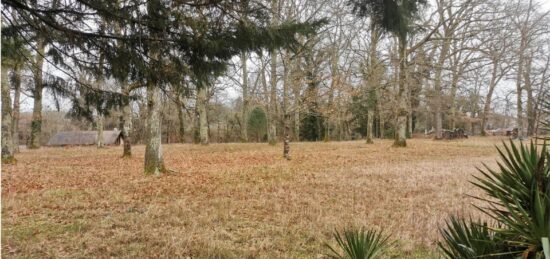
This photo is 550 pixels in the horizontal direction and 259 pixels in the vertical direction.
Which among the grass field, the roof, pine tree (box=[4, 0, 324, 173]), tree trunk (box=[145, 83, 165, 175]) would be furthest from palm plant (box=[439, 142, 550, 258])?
the roof

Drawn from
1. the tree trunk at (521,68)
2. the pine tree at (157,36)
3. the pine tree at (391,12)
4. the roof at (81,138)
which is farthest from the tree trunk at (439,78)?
the roof at (81,138)

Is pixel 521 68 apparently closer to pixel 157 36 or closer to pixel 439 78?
pixel 439 78

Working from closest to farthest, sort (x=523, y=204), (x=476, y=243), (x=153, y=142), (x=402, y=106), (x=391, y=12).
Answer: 1. (x=523, y=204)
2. (x=476, y=243)
3. (x=391, y=12)
4. (x=153, y=142)
5. (x=402, y=106)

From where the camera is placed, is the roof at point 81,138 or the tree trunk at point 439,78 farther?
the roof at point 81,138

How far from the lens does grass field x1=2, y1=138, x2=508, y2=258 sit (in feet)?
12.6

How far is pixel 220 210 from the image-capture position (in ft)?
17.6

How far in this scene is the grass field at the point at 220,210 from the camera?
384cm

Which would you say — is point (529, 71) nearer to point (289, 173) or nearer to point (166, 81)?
point (289, 173)

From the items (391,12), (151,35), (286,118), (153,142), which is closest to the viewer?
(151,35)

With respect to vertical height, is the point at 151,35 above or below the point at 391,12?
below

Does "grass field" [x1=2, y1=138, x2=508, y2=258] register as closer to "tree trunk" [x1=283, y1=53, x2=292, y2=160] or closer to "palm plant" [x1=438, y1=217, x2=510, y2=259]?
"palm plant" [x1=438, y1=217, x2=510, y2=259]

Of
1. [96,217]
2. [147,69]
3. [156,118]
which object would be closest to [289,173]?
[156,118]

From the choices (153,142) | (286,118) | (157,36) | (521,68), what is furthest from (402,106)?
(157,36)

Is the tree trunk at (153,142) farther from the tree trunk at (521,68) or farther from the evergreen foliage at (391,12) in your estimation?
the tree trunk at (521,68)
